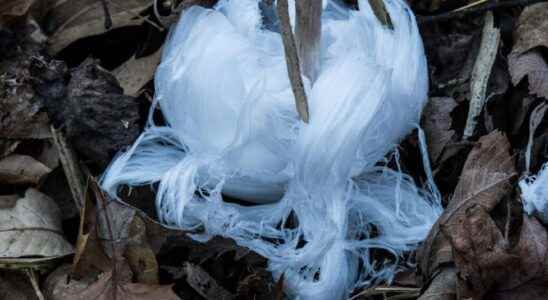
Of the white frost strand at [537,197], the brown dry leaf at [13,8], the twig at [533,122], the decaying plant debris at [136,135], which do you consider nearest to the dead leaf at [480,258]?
the decaying plant debris at [136,135]

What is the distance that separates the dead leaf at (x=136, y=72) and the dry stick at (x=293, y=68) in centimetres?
47

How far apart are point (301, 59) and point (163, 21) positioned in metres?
0.46

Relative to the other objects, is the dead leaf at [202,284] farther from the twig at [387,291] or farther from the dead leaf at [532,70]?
the dead leaf at [532,70]

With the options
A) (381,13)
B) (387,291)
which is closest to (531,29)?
(381,13)

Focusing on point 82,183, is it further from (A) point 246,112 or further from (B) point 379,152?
(B) point 379,152

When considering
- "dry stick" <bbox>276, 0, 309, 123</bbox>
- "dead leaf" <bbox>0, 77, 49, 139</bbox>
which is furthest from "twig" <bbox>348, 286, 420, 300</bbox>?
"dead leaf" <bbox>0, 77, 49, 139</bbox>

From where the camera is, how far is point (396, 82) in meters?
1.59

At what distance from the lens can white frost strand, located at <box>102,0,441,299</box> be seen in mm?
1511

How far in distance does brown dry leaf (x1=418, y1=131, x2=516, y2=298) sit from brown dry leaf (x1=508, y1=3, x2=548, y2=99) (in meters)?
0.20

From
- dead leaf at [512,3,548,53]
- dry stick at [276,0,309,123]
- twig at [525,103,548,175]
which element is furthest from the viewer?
dead leaf at [512,3,548,53]

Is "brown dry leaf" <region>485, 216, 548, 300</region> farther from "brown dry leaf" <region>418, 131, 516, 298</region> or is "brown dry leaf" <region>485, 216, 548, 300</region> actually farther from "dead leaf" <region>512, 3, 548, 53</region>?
"dead leaf" <region>512, 3, 548, 53</region>

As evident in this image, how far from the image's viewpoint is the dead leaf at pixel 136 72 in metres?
1.80

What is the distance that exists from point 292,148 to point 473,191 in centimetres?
38

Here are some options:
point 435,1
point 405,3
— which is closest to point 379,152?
point 405,3
